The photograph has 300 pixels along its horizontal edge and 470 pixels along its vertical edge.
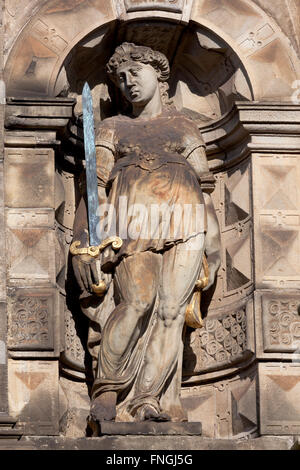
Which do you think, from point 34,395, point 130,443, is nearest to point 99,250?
point 34,395

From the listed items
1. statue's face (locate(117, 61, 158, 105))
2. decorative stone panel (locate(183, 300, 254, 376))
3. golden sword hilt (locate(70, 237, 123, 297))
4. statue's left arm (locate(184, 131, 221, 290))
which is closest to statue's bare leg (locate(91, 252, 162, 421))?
golden sword hilt (locate(70, 237, 123, 297))

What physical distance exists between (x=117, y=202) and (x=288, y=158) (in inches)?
53.7

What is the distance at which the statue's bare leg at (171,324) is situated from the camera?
576 inches

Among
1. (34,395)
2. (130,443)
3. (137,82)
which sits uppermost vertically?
(137,82)

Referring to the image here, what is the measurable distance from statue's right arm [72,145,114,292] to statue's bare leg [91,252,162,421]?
0.21 metres

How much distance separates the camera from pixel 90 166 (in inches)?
595

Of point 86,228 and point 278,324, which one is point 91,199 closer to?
point 86,228

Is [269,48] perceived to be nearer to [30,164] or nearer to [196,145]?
[196,145]

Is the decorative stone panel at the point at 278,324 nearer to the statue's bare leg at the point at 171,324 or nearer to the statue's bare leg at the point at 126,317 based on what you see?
the statue's bare leg at the point at 171,324

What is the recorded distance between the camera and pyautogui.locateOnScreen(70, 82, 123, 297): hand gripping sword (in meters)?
14.9

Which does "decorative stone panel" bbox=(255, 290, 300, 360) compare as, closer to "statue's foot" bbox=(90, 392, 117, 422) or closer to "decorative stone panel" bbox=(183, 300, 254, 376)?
"decorative stone panel" bbox=(183, 300, 254, 376)

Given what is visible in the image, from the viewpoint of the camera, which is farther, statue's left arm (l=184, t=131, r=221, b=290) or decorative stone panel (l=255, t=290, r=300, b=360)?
statue's left arm (l=184, t=131, r=221, b=290)

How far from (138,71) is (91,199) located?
1116 millimetres

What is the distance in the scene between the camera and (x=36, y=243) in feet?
49.5
